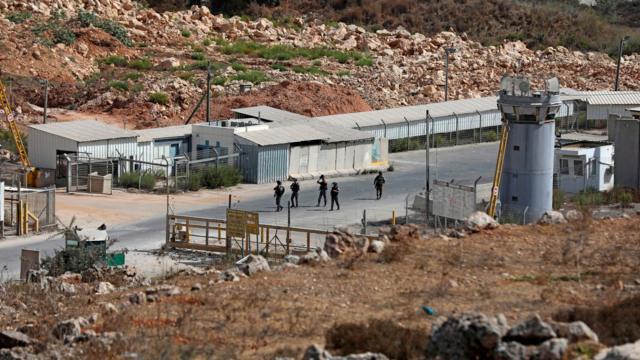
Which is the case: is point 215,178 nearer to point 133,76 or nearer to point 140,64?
point 133,76

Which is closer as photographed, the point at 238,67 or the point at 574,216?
the point at 574,216

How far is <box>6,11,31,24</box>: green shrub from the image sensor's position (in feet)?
216

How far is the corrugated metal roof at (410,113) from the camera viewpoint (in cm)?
5066

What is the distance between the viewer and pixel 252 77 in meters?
61.0

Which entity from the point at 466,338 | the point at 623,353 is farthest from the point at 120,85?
the point at 623,353

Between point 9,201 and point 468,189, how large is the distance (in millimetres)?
11122

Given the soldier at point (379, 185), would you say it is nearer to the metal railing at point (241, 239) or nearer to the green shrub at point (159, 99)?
the metal railing at point (241, 239)

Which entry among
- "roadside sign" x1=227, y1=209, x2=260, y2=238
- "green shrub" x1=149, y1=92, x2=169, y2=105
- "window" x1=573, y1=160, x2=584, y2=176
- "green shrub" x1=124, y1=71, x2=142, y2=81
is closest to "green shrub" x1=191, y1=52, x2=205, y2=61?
"green shrub" x1=124, y1=71, x2=142, y2=81

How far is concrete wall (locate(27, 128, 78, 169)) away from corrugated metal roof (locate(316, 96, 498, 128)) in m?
10.4

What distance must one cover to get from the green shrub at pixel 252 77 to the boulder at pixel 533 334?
1784 inches

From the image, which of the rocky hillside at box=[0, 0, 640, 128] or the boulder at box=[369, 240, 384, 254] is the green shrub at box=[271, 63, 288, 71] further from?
the boulder at box=[369, 240, 384, 254]

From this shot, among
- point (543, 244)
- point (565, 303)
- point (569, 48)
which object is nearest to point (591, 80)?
point (569, 48)

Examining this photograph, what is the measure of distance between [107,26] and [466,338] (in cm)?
5324

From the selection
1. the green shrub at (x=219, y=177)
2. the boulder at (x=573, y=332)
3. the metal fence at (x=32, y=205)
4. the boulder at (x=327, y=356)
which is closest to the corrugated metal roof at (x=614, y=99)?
the green shrub at (x=219, y=177)
